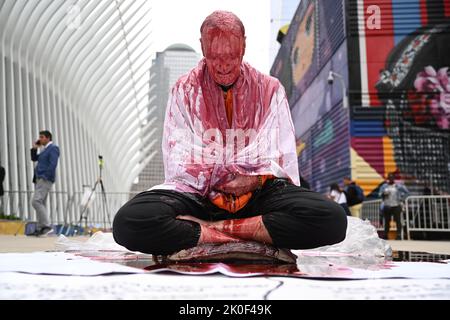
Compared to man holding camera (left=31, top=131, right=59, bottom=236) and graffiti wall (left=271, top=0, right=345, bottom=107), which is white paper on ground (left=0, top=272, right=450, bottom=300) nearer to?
man holding camera (left=31, top=131, right=59, bottom=236)

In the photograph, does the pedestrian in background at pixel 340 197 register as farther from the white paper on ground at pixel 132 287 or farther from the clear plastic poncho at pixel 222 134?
the white paper on ground at pixel 132 287

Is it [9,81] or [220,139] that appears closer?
[220,139]

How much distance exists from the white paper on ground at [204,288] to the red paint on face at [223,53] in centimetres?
128

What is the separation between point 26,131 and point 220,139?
61.0ft

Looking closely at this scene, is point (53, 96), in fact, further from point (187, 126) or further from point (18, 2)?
point (187, 126)

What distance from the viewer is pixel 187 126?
275 centimetres

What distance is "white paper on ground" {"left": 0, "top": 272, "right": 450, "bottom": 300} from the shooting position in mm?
1427

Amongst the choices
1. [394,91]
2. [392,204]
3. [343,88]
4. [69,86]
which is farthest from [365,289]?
[69,86]

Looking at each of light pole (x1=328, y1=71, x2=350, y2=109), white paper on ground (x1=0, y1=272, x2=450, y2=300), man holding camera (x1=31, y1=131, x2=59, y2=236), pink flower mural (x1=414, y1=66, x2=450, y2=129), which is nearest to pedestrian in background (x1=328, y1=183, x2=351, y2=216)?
man holding camera (x1=31, y1=131, x2=59, y2=236)

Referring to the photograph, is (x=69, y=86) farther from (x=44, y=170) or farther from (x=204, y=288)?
(x=204, y=288)

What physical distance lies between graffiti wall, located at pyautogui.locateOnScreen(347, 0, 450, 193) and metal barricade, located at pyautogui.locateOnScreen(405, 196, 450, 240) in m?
4.96

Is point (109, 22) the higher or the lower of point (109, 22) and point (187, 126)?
the higher
